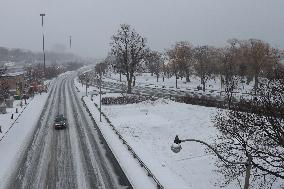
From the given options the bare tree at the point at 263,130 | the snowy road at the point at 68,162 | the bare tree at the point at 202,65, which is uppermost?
the bare tree at the point at 202,65

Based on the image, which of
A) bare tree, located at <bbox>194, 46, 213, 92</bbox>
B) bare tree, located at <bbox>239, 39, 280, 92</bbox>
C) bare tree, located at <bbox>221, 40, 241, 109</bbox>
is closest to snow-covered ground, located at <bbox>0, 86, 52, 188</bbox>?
bare tree, located at <bbox>221, 40, 241, 109</bbox>

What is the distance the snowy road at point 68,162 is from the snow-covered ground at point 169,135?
129 inches

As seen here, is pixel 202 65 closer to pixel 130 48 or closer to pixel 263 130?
pixel 130 48

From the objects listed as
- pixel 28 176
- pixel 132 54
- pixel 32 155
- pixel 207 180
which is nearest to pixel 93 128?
pixel 32 155

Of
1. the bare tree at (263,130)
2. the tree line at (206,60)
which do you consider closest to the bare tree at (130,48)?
the tree line at (206,60)

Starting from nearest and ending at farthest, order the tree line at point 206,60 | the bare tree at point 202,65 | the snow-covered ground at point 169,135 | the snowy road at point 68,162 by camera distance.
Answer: the snowy road at point 68,162, the snow-covered ground at point 169,135, the tree line at point 206,60, the bare tree at point 202,65

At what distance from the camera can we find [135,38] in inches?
2923

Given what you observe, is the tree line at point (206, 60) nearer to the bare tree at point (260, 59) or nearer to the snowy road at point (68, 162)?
the bare tree at point (260, 59)

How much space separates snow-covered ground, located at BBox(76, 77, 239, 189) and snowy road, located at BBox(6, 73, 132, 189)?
10.8 feet

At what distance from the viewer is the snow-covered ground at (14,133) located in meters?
30.7

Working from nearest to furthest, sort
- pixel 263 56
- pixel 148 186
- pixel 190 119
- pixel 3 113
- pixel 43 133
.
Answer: pixel 148 186, pixel 43 133, pixel 190 119, pixel 3 113, pixel 263 56

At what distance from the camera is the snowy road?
84.6ft

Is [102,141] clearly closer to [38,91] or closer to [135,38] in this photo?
[135,38]

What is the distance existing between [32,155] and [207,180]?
668 inches
